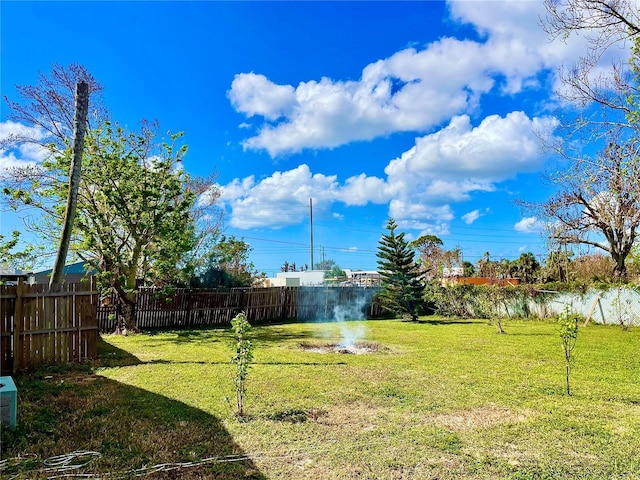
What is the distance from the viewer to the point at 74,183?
7.04m

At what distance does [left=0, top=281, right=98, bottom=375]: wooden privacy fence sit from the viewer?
5973 millimetres

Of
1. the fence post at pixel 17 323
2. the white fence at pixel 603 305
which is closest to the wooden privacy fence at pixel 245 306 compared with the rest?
the fence post at pixel 17 323

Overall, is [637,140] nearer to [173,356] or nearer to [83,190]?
[173,356]

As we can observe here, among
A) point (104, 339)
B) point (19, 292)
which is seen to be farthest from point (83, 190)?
point (19, 292)

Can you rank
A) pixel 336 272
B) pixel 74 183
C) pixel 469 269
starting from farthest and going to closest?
pixel 336 272, pixel 469 269, pixel 74 183

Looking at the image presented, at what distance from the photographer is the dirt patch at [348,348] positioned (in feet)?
26.6

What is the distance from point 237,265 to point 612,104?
51.4 feet

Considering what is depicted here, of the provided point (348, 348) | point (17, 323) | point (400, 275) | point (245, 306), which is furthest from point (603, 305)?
point (17, 323)

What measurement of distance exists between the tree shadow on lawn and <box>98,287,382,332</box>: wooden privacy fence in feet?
23.0

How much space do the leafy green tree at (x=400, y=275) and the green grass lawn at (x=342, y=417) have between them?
7.88 meters

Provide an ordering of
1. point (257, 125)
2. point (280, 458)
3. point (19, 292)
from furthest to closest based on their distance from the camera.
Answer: point (257, 125) < point (19, 292) < point (280, 458)

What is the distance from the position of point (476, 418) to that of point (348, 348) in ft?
15.3

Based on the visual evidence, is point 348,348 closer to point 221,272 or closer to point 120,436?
point 120,436

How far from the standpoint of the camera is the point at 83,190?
34.6ft
